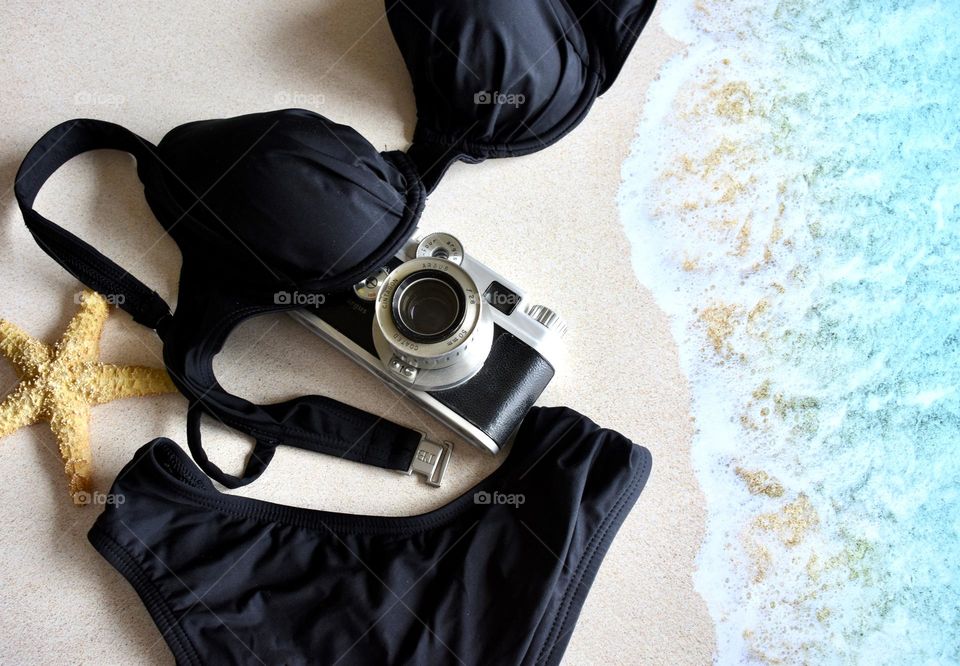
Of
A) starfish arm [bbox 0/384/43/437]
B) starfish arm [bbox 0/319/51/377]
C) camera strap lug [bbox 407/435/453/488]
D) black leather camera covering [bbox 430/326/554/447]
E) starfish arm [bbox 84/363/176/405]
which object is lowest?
starfish arm [bbox 0/384/43/437]

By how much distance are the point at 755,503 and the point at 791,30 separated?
2.42 ft

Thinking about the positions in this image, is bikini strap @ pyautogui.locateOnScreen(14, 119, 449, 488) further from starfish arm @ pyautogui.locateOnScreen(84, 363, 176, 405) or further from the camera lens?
the camera lens

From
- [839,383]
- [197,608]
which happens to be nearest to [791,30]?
[839,383]

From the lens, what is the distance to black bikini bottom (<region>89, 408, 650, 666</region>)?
978 millimetres

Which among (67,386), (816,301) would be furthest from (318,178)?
(816,301)

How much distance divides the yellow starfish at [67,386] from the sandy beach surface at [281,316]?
1.7 inches

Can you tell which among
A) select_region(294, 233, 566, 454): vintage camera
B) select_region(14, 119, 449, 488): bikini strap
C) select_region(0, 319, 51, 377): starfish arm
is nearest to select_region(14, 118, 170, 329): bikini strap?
select_region(14, 119, 449, 488): bikini strap

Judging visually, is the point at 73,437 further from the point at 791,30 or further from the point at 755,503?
the point at 791,30

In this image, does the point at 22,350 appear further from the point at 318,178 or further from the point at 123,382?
the point at 318,178

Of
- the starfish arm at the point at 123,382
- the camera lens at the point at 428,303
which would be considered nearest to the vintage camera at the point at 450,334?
the camera lens at the point at 428,303

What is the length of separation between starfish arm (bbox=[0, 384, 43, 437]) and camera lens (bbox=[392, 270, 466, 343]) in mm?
490

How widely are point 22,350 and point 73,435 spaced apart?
13 centimetres

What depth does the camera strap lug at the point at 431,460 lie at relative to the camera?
1072 millimetres

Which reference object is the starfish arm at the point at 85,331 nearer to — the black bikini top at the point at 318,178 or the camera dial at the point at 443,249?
the black bikini top at the point at 318,178
